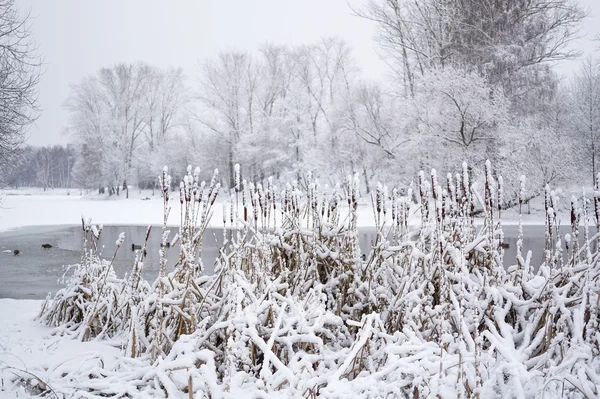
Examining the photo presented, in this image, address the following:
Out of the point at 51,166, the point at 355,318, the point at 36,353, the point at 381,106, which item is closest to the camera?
the point at 36,353

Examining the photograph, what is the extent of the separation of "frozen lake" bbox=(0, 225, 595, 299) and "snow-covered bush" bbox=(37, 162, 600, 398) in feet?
4.32

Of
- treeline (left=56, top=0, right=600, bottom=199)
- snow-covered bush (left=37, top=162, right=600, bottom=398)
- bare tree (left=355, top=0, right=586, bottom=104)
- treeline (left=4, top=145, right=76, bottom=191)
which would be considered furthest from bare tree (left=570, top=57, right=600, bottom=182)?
treeline (left=4, top=145, right=76, bottom=191)

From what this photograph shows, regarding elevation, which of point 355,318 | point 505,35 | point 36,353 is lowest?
point 36,353

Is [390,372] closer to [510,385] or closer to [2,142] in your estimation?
[510,385]

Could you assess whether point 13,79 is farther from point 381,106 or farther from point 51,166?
point 51,166

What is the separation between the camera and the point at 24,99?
42.8ft

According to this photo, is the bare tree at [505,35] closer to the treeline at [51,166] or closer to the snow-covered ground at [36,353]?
the snow-covered ground at [36,353]

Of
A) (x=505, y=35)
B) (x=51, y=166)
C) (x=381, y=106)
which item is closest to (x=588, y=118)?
(x=505, y=35)

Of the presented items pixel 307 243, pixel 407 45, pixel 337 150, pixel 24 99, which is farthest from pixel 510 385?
pixel 337 150

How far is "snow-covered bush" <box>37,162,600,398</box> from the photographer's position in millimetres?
2076

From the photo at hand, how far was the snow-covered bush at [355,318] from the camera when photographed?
208 cm

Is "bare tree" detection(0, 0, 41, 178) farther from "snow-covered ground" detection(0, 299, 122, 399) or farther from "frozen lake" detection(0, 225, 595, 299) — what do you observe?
"snow-covered ground" detection(0, 299, 122, 399)

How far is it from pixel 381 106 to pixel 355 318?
2430 cm

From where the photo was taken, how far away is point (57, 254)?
1033cm
